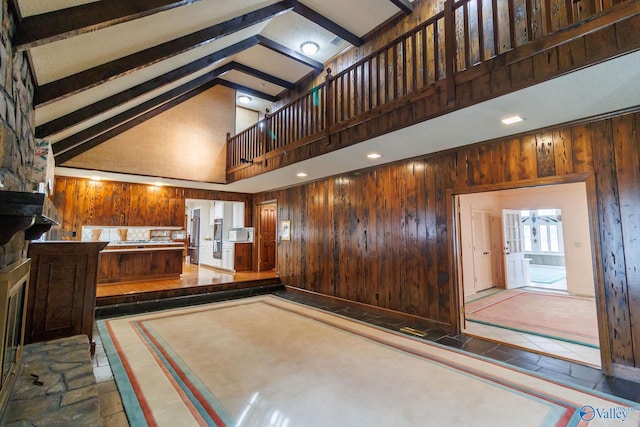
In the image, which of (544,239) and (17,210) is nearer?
(17,210)

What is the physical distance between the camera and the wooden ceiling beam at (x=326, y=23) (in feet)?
15.5

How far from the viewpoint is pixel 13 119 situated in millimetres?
1901

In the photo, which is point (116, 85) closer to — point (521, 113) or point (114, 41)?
point (114, 41)

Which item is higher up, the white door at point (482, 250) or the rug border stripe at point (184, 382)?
the white door at point (482, 250)

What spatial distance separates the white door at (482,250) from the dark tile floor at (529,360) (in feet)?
10.9

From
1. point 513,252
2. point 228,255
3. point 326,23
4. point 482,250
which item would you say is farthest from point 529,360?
point 228,255

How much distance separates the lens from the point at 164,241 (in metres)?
7.40

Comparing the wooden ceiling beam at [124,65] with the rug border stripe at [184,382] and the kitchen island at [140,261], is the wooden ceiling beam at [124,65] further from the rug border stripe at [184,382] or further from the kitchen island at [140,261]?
the kitchen island at [140,261]

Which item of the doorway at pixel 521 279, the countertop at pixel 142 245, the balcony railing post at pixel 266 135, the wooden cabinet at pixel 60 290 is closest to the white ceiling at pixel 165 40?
the wooden cabinet at pixel 60 290

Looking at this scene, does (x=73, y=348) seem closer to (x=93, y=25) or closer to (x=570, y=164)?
(x=93, y=25)

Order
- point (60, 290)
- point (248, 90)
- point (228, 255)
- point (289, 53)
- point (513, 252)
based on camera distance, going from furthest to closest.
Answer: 1. point (228, 255)
2. point (513, 252)
3. point (248, 90)
4. point (289, 53)
5. point (60, 290)

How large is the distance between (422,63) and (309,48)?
3112 millimetres

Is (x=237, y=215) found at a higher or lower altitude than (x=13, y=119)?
lower

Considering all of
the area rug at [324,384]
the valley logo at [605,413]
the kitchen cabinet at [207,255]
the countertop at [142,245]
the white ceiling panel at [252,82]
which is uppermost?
the white ceiling panel at [252,82]
